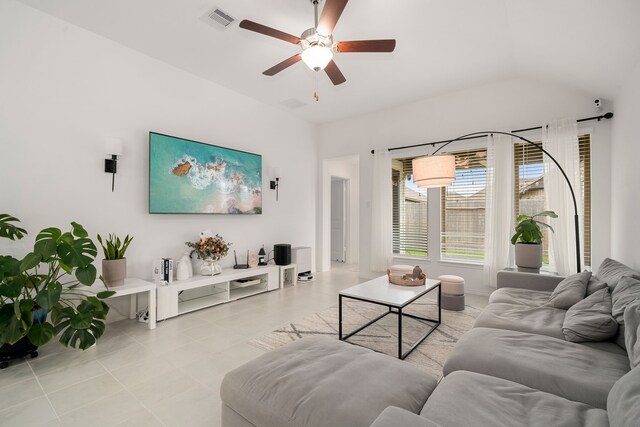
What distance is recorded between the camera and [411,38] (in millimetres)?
3197

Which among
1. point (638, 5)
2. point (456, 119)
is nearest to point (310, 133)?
point (456, 119)

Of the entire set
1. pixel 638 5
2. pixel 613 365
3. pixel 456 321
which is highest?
pixel 638 5

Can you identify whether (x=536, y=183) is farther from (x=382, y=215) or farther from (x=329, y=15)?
(x=329, y=15)

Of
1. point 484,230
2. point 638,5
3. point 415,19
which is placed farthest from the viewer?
point 484,230

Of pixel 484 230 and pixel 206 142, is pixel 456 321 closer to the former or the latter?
pixel 484 230

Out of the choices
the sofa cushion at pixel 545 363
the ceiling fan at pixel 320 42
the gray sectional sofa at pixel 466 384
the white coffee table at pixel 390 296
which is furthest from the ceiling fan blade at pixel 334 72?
the sofa cushion at pixel 545 363

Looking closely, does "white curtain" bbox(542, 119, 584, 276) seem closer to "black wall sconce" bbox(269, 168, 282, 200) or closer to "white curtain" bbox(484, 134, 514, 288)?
"white curtain" bbox(484, 134, 514, 288)

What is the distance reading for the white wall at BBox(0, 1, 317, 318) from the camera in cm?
273

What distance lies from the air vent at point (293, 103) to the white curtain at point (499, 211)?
3044mm

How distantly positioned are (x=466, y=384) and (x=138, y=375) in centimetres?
223

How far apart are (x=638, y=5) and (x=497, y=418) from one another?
2.79m

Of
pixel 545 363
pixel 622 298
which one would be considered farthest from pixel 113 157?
pixel 622 298

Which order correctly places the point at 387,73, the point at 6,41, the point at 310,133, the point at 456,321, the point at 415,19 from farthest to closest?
the point at 310,133
the point at 387,73
the point at 456,321
the point at 415,19
the point at 6,41

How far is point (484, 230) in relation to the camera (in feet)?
14.6
